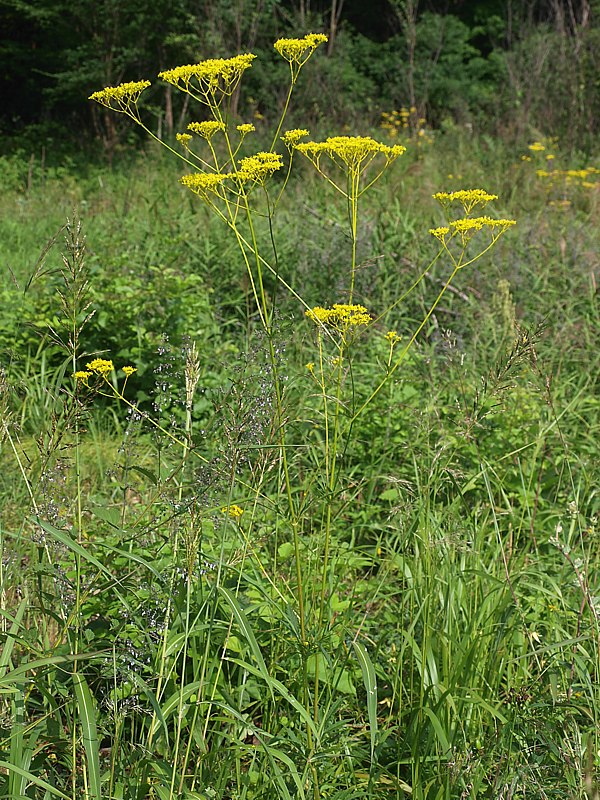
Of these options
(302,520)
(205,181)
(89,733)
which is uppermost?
(205,181)

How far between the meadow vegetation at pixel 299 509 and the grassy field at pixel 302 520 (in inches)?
0.6

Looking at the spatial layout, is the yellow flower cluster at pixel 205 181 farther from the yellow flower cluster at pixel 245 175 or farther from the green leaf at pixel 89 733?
the green leaf at pixel 89 733

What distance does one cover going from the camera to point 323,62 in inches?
439

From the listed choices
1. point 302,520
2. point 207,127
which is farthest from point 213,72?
point 302,520

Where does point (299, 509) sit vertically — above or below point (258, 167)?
below

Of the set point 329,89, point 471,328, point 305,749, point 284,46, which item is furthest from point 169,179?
point 305,749

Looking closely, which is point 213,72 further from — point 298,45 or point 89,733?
point 89,733

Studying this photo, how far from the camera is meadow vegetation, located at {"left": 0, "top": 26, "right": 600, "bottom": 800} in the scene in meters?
1.49

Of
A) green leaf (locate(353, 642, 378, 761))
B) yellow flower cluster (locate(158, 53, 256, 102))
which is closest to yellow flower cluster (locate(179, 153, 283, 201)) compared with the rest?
yellow flower cluster (locate(158, 53, 256, 102))

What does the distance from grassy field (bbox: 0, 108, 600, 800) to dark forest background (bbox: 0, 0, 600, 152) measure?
10.7 ft

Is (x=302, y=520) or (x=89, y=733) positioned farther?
(x=302, y=520)

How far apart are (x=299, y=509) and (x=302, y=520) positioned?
2.53ft

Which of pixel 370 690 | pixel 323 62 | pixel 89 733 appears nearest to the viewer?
pixel 89 733

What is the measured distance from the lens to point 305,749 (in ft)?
4.92
